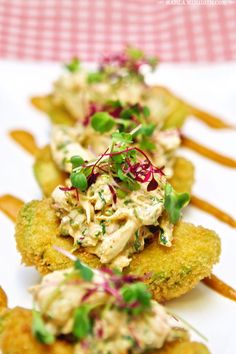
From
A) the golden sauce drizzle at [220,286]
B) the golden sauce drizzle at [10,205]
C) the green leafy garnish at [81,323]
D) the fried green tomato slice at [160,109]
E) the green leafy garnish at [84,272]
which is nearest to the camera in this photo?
the green leafy garnish at [81,323]

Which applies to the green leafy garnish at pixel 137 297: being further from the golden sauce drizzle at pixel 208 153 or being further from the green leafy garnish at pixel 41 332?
the golden sauce drizzle at pixel 208 153

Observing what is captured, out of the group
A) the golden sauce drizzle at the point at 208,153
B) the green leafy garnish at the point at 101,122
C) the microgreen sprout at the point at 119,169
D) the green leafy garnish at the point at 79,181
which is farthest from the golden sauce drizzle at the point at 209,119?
the green leafy garnish at the point at 79,181

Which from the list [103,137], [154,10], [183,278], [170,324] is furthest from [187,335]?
[154,10]

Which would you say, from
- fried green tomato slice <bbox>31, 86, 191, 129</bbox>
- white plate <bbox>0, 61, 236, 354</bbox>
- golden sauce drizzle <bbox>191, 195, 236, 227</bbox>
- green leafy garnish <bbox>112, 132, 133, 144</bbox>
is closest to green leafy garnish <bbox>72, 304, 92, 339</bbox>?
white plate <bbox>0, 61, 236, 354</bbox>

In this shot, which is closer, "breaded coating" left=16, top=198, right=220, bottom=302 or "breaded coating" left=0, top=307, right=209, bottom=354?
"breaded coating" left=0, top=307, right=209, bottom=354

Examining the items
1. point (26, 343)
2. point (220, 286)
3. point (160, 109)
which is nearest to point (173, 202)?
point (220, 286)

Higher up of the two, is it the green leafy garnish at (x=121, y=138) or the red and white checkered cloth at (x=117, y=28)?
the red and white checkered cloth at (x=117, y=28)

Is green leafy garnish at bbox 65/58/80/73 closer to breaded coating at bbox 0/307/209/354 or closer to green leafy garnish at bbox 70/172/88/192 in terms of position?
green leafy garnish at bbox 70/172/88/192
